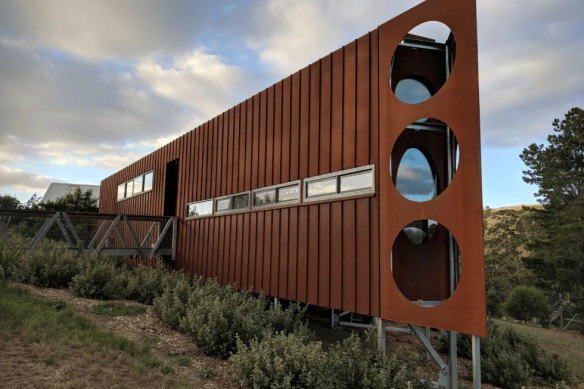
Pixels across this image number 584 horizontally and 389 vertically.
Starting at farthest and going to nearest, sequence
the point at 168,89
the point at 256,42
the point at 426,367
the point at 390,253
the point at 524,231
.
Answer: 1. the point at 524,231
2. the point at 168,89
3. the point at 256,42
4. the point at 426,367
5. the point at 390,253

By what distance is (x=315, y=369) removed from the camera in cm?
475

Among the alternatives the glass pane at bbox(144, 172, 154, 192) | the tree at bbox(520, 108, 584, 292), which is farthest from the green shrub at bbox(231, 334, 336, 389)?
the tree at bbox(520, 108, 584, 292)

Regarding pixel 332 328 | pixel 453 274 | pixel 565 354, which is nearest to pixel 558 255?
pixel 565 354

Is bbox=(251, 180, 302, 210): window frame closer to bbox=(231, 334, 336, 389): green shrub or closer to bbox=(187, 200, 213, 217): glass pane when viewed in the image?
bbox=(187, 200, 213, 217): glass pane

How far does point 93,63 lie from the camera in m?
13.8

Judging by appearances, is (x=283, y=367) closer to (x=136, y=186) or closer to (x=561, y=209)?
(x=136, y=186)

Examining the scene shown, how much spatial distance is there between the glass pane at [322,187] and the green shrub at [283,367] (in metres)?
3.14

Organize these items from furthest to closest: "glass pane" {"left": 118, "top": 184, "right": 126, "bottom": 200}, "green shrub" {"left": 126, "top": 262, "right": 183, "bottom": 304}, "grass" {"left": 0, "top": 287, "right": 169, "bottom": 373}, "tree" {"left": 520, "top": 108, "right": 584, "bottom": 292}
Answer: "tree" {"left": 520, "top": 108, "right": 584, "bottom": 292} < "glass pane" {"left": 118, "top": 184, "right": 126, "bottom": 200} < "green shrub" {"left": 126, "top": 262, "right": 183, "bottom": 304} < "grass" {"left": 0, "top": 287, "right": 169, "bottom": 373}

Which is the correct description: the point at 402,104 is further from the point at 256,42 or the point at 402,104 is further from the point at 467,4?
the point at 256,42

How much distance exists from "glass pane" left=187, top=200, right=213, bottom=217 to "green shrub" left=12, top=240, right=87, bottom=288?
3.77 m

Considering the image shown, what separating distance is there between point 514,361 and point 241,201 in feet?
24.0

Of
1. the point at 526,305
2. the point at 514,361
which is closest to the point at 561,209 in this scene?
the point at 526,305

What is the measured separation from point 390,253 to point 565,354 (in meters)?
9.66

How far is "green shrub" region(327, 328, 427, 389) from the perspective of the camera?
4.47m
